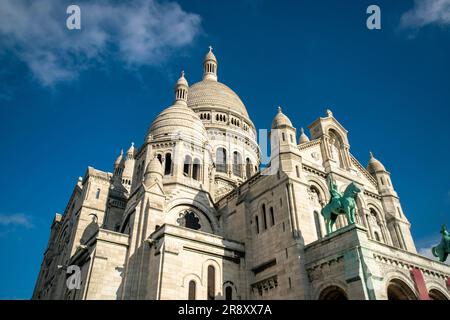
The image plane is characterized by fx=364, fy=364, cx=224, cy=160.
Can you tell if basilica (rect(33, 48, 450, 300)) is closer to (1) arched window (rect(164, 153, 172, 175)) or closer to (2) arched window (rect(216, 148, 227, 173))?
(1) arched window (rect(164, 153, 172, 175))

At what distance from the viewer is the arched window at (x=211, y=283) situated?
1038 inches

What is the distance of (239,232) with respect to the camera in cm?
3155

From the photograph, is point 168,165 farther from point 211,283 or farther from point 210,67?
point 210,67

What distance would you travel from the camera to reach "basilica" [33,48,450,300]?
23.0 meters

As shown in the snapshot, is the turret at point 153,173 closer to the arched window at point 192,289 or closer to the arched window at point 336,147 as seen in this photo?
the arched window at point 192,289

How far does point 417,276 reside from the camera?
22.8m

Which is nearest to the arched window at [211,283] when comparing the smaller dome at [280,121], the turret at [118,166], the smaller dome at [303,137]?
the smaller dome at [280,121]

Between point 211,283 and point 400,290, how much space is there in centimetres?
1274

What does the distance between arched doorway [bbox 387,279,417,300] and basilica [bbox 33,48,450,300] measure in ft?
0.27

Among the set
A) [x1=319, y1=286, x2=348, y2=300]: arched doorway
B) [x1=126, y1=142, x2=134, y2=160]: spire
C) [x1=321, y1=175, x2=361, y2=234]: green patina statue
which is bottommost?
[x1=319, y1=286, x2=348, y2=300]: arched doorway

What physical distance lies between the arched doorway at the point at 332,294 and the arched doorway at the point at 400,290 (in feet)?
9.67

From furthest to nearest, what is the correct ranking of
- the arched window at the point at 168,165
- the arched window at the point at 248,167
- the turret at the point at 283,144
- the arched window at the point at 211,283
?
the arched window at the point at 248,167 → the arched window at the point at 168,165 → the turret at the point at 283,144 → the arched window at the point at 211,283

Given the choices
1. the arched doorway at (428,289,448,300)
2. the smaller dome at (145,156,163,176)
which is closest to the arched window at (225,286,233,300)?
the smaller dome at (145,156,163,176)
